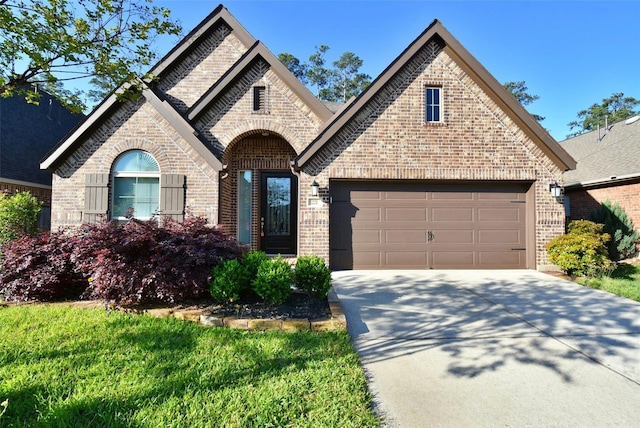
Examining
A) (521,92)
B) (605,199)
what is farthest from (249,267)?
(521,92)

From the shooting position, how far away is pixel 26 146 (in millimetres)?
12719

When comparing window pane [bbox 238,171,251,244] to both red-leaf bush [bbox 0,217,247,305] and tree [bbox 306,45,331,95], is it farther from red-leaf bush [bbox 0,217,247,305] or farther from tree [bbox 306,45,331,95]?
tree [bbox 306,45,331,95]

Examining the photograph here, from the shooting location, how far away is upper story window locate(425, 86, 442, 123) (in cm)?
905

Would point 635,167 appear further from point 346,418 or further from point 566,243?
point 346,418

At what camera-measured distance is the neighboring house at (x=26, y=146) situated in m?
11.5

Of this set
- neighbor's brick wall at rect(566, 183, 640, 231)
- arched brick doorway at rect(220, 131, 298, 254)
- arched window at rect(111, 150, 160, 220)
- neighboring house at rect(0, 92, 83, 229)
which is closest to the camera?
arched window at rect(111, 150, 160, 220)

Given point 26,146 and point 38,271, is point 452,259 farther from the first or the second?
point 26,146

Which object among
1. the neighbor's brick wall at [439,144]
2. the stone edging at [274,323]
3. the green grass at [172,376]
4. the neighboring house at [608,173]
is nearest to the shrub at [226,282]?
the stone edging at [274,323]

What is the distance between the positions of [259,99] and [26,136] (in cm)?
1056

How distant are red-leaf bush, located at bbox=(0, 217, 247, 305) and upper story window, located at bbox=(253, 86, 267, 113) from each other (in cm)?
533

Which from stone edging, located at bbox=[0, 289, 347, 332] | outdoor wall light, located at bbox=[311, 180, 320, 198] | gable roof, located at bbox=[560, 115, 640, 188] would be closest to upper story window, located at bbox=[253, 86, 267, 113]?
outdoor wall light, located at bbox=[311, 180, 320, 198]

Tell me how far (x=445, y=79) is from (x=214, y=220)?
294 inches

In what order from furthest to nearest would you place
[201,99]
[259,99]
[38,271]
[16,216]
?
[259,99] → [201,99] → [16,216] → [38,271]

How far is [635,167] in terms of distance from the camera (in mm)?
10648
